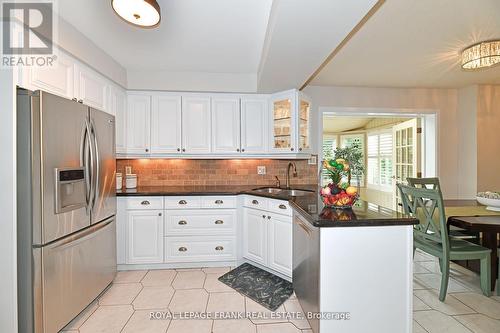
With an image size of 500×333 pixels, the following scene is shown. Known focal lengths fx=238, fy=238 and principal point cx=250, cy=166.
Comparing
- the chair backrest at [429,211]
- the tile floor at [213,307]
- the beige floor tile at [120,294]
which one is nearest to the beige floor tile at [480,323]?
the tile floor at [213,307]

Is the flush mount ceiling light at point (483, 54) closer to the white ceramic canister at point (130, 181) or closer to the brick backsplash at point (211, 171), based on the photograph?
the brick backsplash at point (211, 171)

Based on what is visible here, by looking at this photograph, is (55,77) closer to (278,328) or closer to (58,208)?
(58,208)

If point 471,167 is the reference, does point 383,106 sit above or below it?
above

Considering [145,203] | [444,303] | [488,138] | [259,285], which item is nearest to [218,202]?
Answer: [145,203]

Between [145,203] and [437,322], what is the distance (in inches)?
117

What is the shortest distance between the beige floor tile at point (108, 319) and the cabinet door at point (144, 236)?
69 centimetres

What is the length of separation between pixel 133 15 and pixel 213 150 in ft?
6.10

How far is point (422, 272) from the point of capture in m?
2.73

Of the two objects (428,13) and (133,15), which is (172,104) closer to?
(133,15)

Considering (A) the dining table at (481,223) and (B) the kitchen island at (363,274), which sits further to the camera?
(A) the dining table at (481,223)

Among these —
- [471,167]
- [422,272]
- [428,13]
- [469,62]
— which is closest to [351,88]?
→ [469,62]

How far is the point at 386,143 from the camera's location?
504 centimetres

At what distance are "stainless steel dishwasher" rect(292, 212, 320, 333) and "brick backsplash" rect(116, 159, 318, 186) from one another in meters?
1.41

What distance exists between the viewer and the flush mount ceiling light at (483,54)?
2221mm
